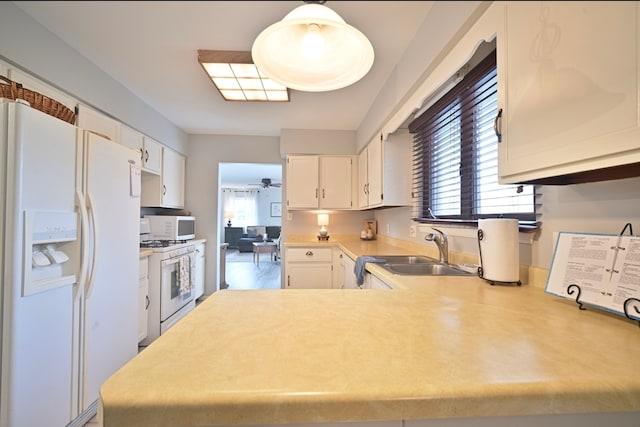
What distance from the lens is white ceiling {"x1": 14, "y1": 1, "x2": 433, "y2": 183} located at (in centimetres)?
59

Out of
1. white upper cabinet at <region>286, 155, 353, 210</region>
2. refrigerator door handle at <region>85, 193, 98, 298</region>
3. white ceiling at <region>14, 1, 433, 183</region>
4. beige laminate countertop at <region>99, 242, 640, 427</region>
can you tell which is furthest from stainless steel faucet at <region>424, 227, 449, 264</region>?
refrigerator door handle at <region>85, 193, 98, 298</region>

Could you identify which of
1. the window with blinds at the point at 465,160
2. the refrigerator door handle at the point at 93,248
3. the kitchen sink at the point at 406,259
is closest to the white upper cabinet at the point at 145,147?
the refrigerator door handle at the point at 93,248

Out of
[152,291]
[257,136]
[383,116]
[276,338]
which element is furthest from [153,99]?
[276,338]

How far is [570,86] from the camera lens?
0.54 meters

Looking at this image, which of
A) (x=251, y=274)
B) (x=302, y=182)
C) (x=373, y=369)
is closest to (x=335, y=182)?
(x=302, y=182)

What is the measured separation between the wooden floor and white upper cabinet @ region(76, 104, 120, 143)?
2822 mm

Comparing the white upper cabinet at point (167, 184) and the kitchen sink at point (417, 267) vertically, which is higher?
the white upper cabinet at point (167, 184)

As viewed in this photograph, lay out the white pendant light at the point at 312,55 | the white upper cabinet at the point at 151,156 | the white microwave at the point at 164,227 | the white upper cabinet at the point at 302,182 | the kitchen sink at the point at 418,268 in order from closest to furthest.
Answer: the white pendant light at the point at 312,55, the kitchen sink at the point at 418,268, the white upper cabinet at the point at 151,156, the white microwave at the point at 164,227, the white upper cabinet at the point at 302,182

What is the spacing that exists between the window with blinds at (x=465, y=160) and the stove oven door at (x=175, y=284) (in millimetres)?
2312

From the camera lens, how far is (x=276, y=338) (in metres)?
0.55

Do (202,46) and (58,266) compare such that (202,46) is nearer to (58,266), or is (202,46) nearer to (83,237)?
(83,237)

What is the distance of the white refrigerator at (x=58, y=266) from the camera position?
3.25 ft

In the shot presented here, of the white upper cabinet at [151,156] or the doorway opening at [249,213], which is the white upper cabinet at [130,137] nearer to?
the white upper cabinet at [151,156]

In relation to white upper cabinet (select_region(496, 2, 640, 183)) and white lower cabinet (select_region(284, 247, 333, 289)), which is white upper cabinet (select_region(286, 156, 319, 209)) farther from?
white upper cabinet (select_region(496, 2, 640, 183))
